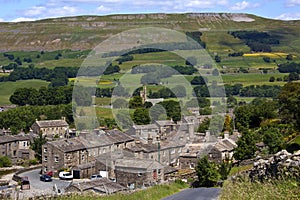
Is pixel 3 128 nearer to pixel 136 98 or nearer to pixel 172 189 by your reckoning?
pixel 136 98

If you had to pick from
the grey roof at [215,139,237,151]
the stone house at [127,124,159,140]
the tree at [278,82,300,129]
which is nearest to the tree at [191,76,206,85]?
the stone house at [127,124,159,140]

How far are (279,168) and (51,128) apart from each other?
5844cm

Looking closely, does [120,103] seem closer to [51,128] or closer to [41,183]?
[51,128]

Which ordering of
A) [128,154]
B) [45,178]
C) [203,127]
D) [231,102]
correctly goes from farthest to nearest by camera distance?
[231,102]
[203,127]
[128,154]
[45,178]

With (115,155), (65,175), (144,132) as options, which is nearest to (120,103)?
(144,132)

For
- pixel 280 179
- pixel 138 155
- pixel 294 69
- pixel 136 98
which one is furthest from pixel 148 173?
pixel 294 69

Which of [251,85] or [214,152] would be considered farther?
[251,85]

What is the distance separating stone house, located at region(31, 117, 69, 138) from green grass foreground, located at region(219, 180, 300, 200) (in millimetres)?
56492

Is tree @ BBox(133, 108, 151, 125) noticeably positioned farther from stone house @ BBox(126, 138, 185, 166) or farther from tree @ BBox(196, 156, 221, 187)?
tree @ BBox(196, 156, 221, 187)

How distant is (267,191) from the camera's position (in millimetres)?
11383

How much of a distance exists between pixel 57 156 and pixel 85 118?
27.9m

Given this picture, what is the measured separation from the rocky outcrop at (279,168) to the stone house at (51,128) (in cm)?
5393

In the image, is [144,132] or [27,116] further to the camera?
[27,116]

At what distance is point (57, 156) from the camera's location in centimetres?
4706
